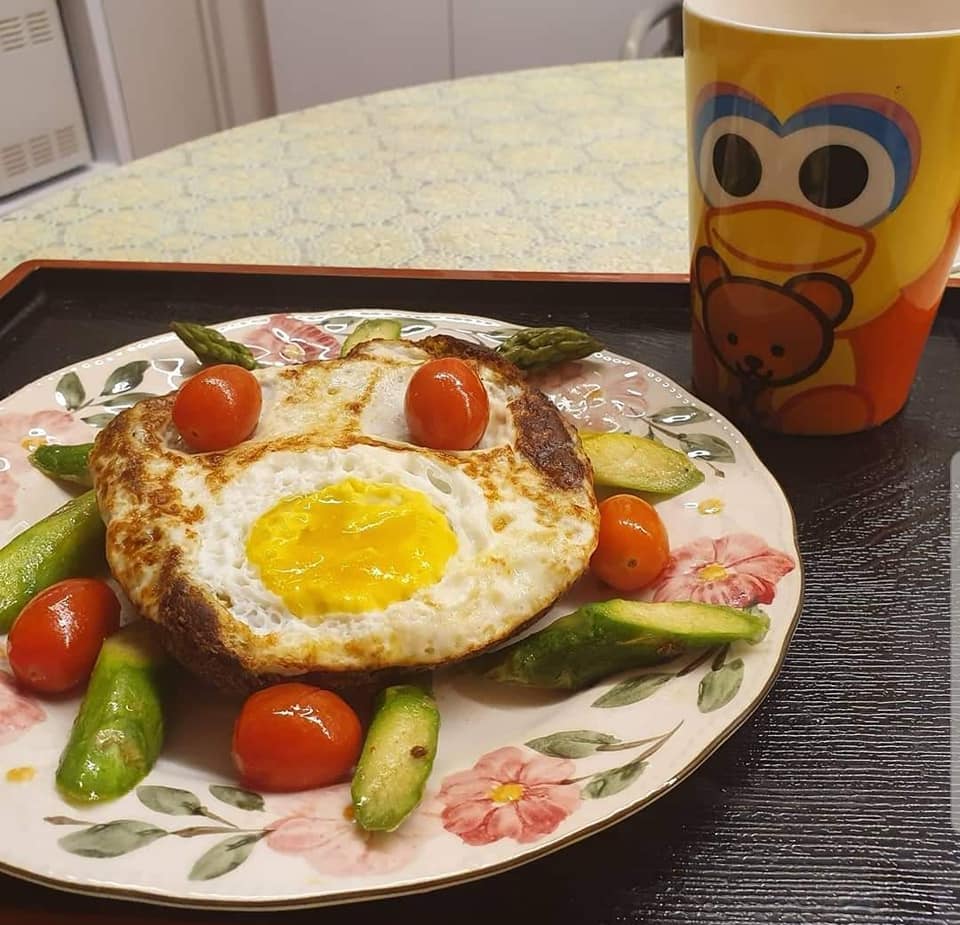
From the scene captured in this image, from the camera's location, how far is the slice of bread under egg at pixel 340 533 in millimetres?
1297

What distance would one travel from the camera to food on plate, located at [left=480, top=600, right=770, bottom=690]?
1303 mm

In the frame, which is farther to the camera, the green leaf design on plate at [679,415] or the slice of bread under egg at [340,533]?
the green leaf design on plate at [679,415]

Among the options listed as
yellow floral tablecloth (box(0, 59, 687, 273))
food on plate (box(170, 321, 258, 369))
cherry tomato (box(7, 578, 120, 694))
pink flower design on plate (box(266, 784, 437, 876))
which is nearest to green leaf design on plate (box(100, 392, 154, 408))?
food on plate (box(170, 321, 258, 369))

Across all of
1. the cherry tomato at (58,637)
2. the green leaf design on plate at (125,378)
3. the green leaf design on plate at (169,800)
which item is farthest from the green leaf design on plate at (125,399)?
the green leaf design on plate at (169,800)

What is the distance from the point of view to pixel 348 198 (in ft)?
9.60

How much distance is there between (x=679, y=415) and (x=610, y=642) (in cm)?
58

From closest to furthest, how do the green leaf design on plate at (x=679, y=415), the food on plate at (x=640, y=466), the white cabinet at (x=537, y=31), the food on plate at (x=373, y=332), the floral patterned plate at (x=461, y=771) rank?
the floral patterned plate at (x=461, y=771) → the food on plate at (x=640, y=466) → the green leaf design on plate at (x=679, y=415) → the food on plate at (x=373, y=332) → the white cabinet at (x=537, y=31)

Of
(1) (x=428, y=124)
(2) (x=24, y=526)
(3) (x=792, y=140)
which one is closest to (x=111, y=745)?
(2) (x=24, y=526)

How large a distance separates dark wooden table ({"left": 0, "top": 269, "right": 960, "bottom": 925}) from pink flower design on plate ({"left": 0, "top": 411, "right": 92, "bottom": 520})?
2.62 ft

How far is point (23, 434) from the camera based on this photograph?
1.78 meters

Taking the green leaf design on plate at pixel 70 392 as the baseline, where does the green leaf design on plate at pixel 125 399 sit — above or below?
below

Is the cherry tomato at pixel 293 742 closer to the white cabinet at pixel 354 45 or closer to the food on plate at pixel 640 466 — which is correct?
the food on plate at pixel 640 466

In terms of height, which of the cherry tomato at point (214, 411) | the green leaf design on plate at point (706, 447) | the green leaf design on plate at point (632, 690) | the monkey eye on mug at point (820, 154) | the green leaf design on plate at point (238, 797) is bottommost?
the green leaf design on plate at point (632, 690)

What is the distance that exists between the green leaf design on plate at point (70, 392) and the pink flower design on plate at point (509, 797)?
1.09m
